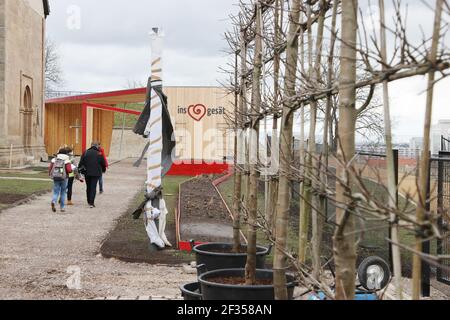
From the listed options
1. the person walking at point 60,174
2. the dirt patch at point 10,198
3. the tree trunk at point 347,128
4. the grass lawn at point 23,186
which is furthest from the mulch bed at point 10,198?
the tree trunk at point 347,128

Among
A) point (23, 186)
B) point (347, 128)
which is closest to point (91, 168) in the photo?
point (23, 186)

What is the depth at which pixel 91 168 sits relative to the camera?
60.0ft

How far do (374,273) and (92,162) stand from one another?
13175mm

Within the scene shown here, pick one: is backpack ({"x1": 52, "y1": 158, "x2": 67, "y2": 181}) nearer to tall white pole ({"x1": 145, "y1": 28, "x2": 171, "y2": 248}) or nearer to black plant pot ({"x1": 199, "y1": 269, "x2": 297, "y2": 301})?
tall white pole ({"x1": 145, "y1": 28, "x2": 171, "y2": 248})

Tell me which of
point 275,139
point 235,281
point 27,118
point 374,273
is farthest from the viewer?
point 27,118

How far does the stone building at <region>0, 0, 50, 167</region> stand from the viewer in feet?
116

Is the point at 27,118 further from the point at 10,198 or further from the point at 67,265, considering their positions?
the point at 67,265

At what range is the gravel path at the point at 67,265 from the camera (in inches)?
335

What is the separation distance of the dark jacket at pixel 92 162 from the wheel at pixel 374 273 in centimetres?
1287

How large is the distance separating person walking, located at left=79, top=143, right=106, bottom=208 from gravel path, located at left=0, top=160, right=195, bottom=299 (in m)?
1.47

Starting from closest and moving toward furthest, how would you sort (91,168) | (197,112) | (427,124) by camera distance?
1. (427,124)
2. (91,168)
3. (197,112)

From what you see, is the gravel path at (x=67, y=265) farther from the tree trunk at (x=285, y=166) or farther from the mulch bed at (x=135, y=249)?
the tree trunk at (x=285, y=166)
